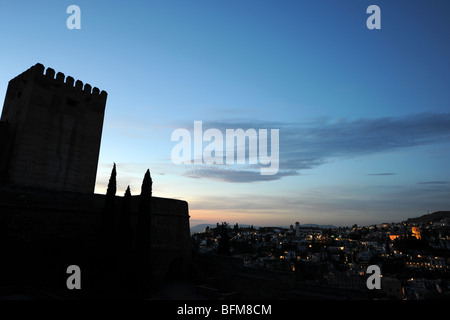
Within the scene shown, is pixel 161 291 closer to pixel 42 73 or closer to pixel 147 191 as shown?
pixel 147 191

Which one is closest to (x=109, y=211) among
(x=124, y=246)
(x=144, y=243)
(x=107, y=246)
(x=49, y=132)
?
(x=107, y=246)

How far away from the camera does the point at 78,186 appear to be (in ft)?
66.1

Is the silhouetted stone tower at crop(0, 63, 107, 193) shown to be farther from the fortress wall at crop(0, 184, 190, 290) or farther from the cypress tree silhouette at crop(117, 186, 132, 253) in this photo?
the cypress tree silhouette at crop(117, 186, 132, 253)

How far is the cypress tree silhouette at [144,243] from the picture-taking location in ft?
49.0

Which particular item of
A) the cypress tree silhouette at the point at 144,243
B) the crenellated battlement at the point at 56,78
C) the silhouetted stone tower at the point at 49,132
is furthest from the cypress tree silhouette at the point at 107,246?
the crenellated battlement at the point at 56,78

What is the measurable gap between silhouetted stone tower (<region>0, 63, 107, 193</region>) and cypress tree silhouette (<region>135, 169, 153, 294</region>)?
262 inches

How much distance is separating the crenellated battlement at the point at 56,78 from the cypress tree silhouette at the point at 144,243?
9.60m

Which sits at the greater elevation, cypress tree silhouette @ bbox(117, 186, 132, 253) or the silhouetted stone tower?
the silhouetted stone tower

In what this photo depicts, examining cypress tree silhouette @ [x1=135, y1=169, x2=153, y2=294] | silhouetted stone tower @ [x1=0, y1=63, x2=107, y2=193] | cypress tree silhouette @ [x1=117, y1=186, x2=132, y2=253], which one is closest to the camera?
cypress tree silhouette @ [x1=135, y1=169, x2=153, y2=294]

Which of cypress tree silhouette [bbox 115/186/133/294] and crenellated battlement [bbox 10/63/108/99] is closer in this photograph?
cypress tree silhouette [bbox 115/186/133/294]

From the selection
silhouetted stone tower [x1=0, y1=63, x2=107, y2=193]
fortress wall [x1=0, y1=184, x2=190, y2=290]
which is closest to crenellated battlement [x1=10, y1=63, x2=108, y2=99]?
silhouetted stone tower [x1=0, y1=63, x2=107, y2=193]

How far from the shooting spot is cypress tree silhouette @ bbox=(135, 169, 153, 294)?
14.9m
